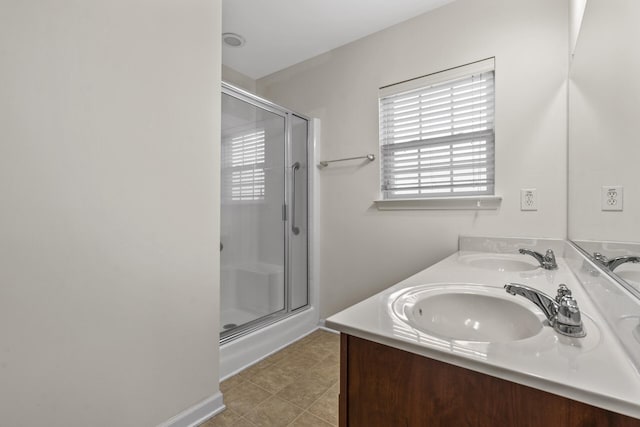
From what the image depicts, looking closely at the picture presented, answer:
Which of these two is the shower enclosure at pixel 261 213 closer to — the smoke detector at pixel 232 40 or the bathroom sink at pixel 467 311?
the smoke detector at pixel 232 40

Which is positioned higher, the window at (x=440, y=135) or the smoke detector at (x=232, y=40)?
the smoke detector at (x=232, y=40)

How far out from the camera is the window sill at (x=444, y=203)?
182 centimetres

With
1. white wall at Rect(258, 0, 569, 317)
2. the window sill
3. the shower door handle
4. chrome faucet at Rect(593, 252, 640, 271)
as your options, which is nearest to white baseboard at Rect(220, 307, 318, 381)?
white wall at Rect(258, 0, 569, 317)

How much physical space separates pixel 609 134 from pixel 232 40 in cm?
247

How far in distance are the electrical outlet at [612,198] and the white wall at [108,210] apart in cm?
146

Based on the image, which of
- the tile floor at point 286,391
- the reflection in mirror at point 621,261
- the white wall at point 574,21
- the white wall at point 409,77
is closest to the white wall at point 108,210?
the tile floor at point 286,391

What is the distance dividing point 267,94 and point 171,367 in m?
2.54

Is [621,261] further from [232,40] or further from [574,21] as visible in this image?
[232,40]

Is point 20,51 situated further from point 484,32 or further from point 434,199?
point 484,32

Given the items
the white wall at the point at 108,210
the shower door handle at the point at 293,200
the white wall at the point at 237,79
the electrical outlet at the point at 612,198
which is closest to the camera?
the electrical outlet at the point at 612,198

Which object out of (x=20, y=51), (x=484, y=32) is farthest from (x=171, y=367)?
(x=484, y=32)

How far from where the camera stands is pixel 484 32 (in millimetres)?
1849

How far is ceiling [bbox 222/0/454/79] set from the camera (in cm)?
202

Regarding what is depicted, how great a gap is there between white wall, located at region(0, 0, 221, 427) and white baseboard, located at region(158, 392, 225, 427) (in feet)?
0.12
